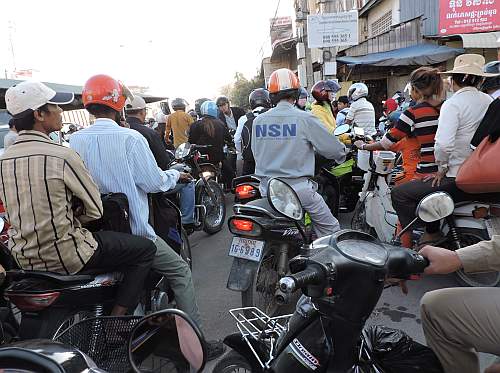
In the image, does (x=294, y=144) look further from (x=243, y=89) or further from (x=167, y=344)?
(x=243, y=89)

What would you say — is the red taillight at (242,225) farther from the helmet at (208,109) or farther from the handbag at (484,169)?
the helmet at (208,109)

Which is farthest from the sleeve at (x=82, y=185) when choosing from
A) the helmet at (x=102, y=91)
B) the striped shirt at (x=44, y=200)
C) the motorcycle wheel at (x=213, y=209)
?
the motorcycle wheel at (x=213, y=209)

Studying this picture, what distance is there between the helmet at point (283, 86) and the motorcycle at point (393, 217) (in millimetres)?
1345

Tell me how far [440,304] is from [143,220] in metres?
1.88

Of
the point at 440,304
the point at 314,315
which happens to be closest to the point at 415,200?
the point at 440,304

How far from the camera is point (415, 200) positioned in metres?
3.84

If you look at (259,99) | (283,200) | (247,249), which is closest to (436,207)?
(283,200)

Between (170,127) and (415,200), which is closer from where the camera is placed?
(415,200)

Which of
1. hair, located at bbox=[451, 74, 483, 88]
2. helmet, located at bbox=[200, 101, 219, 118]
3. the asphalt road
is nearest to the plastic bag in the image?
the asphalt road

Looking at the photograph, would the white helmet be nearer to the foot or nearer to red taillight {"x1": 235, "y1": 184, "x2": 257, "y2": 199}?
red taillight {"x1": 235, "y1": 184, "x2": 257, "y2": 199}

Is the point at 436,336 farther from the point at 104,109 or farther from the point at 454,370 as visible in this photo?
the point at 104,109

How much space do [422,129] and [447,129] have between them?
369mm

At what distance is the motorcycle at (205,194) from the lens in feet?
19.4

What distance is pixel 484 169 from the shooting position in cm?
277
